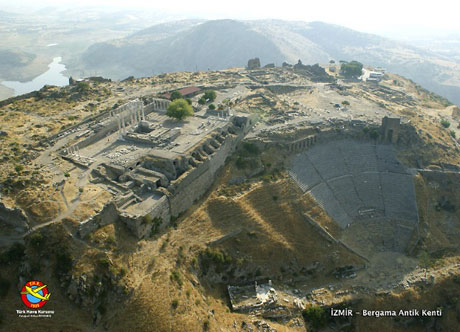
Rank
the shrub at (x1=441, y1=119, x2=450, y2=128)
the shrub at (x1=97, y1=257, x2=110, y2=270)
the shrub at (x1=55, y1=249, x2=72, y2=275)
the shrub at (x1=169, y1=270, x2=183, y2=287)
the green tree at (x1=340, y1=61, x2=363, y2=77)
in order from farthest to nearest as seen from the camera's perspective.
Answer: the green tree at (x1=340, y1=61, x2=363, y2=77)
the shrub at (x1=441, y1=119, x2=450, y2=128)
the shrub at (x1=169, y1=270, x2=183, y2=287)
the shrub at (x1=97, y1=257, x2=110, y2=270)
the shrub at (x1=55, y1=249, x2=72, y2=275)

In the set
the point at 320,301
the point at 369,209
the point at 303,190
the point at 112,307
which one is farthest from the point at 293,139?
the point at 112,307

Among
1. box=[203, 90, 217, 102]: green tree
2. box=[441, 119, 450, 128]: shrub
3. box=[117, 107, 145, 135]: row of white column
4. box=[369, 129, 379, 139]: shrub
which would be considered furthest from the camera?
box=[441, 119, 450, 128]: shrub

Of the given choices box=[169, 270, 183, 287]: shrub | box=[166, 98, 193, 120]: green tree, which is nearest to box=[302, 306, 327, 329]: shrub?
box=[169, 270, 183, 287]: shrub

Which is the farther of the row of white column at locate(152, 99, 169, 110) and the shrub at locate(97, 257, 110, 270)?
the row of white column at locate(152, 99, 169, 110)

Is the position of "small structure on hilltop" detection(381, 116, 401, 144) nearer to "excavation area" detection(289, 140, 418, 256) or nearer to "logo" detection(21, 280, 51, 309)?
"excavation area" detection(289, 140, 418, 256)

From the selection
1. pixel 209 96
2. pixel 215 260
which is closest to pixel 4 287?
pixel 215 260

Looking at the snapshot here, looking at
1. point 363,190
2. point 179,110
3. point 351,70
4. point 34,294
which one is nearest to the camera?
point 34,294

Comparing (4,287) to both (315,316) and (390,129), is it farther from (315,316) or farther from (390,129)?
(390,129)
